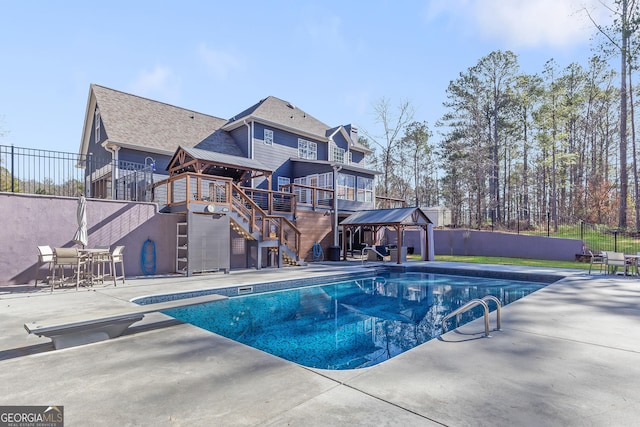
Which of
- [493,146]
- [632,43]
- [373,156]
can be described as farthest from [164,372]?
[373,156]

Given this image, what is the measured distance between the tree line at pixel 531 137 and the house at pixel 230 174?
11.7 metres

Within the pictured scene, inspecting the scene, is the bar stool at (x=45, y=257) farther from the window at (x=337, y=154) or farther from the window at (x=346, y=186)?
the window at (x=337, y=154)

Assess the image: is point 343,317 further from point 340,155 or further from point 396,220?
point 340,155

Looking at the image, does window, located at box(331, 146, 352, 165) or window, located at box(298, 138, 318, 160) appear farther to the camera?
window, located at box(331, 146, 352, 165)

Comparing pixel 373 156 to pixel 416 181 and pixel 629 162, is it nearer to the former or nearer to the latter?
pixel 416 181

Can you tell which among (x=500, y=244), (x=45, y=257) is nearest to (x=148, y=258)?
(x=45, y=257)

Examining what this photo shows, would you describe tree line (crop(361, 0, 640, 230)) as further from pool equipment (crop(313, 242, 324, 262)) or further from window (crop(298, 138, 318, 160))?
pool equipment (crop(313, 242, 324, 262))

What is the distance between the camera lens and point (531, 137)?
28109 mm

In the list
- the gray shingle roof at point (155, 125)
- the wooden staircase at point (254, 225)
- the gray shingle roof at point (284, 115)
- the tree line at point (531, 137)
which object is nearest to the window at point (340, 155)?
the gray shingle roof at point (284, 115)

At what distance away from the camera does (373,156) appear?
3616 centimetres

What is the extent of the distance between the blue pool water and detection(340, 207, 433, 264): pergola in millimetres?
4613

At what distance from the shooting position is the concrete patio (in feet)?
8.23

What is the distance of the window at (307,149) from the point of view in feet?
66.9

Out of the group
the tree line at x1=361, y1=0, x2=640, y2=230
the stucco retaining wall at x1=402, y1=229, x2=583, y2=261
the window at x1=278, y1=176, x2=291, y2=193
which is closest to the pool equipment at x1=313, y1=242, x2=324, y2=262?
the window at x1=278, y1=176, x2=291, y2=193
